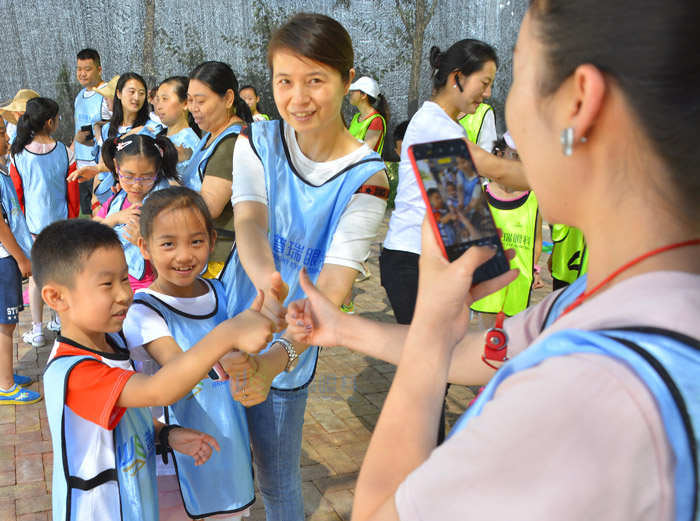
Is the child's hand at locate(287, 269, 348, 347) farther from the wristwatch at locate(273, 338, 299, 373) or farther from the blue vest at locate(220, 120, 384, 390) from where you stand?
the blue vest at locate(220, 120, 384, 390)

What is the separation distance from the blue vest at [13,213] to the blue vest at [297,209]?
2.95 meters

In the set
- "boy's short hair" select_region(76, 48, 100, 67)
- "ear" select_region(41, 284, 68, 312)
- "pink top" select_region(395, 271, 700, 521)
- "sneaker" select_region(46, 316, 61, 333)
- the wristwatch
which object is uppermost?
"boy's short hair" select_region(76, 48, 100, 67)

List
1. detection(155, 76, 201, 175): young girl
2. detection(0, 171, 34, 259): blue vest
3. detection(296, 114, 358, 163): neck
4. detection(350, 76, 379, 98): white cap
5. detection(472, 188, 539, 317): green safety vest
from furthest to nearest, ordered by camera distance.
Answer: detection(350, 76, 379, 98): white cap < detection(155, 76, 201, 175): young girl < detection(0, 171, 34, 259): blue vest < detection(472, 188, 539, 317): green safety vest < detection(296, 114, 358, 163): neck

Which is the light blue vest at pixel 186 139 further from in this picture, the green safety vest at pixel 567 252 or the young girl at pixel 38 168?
the green safety vest at pixel 567 252

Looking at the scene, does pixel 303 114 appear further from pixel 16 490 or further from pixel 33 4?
pixel 33 4

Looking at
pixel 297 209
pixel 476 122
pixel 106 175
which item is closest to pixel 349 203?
pixel 297 209

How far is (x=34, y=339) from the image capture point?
4.88 meters

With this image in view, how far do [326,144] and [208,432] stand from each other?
1.03 meters

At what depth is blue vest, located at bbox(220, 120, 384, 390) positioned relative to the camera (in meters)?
2.05

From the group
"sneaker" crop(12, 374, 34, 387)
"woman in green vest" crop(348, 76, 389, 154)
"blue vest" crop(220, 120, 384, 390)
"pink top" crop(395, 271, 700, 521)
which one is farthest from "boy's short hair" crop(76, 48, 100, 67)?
"pink top" crop(395, 271, 700, 521)

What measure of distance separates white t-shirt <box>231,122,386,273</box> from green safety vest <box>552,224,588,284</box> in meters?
2.42

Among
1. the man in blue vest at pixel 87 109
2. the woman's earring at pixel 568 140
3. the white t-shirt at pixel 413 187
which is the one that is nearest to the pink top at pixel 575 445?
the woman's earring at pixel 568 140

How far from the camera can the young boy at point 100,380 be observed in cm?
162

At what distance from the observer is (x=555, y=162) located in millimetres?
795
